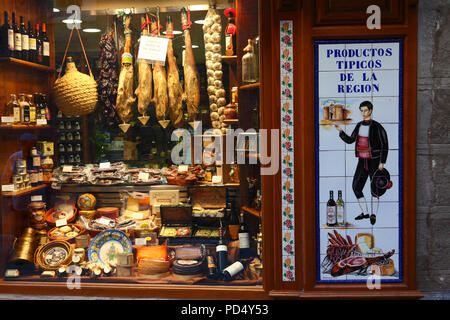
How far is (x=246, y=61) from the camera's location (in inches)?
170

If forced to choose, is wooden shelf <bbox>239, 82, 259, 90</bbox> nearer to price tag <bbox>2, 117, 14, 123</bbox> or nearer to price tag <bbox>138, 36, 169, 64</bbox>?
price tag <bbox>138, 36, 169, 64</bbox>

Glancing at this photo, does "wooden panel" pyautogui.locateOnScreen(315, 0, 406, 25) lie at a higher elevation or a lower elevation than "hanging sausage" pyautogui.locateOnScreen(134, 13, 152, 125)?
higher

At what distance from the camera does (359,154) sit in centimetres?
379

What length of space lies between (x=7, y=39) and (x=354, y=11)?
296 centimetres

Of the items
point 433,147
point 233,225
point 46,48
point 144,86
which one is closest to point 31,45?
point 46,48

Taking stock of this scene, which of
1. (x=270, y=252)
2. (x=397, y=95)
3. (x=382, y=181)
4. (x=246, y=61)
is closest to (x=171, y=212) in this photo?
(x=270, y=252)

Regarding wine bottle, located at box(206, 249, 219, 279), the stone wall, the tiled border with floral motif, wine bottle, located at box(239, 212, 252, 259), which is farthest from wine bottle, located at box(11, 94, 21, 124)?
the stone wall

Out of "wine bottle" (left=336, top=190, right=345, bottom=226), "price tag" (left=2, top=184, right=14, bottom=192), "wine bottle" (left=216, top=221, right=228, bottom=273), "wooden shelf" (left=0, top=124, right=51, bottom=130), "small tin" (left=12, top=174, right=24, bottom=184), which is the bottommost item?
"wine bottle" (left=216, top=221, right=228, bottom=273)

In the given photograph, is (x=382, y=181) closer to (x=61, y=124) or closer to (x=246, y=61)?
(x=246, y=61)

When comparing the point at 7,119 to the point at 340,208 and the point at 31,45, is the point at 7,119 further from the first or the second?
the point at 340,208

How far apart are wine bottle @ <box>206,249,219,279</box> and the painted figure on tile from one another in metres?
1.26

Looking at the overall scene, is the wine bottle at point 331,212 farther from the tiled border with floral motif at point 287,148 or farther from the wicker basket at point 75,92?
the wicker basket at point 75,92

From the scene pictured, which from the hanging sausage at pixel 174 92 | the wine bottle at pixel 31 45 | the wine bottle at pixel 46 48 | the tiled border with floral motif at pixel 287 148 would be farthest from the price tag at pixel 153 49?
the tiled border with floral motif at pixel 287 148

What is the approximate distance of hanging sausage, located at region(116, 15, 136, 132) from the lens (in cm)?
441
